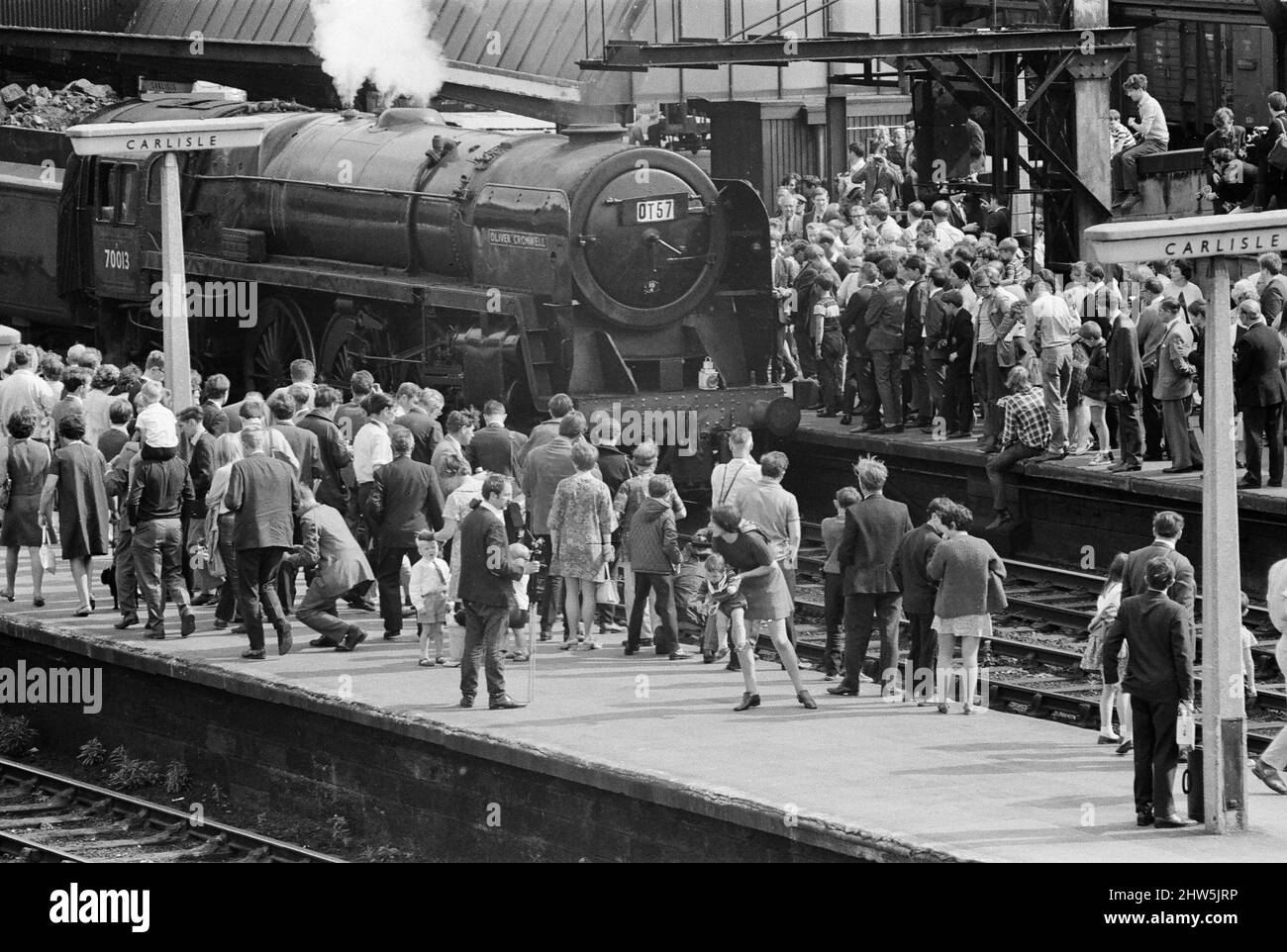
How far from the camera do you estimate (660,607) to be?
1378 cm

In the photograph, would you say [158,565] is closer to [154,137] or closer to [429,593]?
[429,593]

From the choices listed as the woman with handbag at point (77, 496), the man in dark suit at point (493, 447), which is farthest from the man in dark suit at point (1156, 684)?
the woman with handbag at point (77, 496)

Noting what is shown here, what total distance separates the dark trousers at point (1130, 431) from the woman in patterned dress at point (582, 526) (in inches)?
203

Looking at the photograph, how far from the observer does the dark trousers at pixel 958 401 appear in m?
19.1

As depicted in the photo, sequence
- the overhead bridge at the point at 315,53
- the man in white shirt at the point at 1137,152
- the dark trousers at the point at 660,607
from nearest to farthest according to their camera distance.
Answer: the dark trousers at the point at 660,607, the man in white shirt at the point at 1137,152, the overhead bridge at the point at 315,53

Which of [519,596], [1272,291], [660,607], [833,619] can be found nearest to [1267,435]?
[1272,291]

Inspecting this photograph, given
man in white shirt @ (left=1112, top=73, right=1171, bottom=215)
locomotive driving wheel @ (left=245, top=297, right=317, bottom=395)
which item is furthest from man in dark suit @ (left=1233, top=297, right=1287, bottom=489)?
locomotive driving wheel @ (left=245, top=297, right=317, bottom=395)

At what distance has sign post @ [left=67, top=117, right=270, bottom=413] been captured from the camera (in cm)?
1458

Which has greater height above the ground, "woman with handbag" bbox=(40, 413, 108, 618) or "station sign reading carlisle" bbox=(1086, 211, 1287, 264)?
"station sign reading carlisle" bbox=(1086, 211, 1287, 264)

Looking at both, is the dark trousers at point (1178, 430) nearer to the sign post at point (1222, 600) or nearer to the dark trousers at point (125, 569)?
the sign post at point (1222, 600)

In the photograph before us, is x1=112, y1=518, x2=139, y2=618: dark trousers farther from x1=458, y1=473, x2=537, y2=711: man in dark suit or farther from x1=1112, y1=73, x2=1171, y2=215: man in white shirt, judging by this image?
x1=1112, y1=73, x2=1171, y2=215: man in white shirt

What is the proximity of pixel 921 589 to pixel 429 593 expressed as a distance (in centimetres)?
291

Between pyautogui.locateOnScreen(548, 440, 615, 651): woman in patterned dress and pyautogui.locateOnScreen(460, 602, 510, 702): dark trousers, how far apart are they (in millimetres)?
1321
